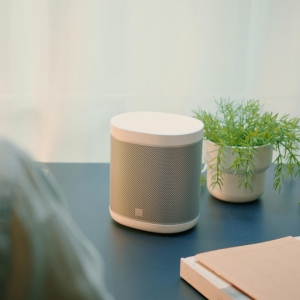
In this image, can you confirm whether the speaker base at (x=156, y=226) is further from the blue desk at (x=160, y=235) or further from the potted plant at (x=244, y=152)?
the potted plant at (x=244, y=152)

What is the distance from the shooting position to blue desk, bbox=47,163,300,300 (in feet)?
2.78

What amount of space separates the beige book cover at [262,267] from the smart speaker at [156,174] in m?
0.14

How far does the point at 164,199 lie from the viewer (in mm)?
993

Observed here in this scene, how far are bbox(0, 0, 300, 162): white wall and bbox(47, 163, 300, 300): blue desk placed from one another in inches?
10.3

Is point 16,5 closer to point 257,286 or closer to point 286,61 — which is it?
point 286,61

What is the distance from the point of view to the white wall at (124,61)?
1461mm

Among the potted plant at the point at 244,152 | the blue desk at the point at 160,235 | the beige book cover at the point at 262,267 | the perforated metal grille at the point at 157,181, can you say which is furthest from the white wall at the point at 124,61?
the beige book cover at the point at 262,267

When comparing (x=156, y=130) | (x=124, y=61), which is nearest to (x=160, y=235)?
(x=156, y=130)

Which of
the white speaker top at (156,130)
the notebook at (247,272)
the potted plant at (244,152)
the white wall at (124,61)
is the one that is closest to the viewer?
the notebook at (247,272)

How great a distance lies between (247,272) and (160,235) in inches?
8.8

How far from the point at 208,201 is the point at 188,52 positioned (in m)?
0.49

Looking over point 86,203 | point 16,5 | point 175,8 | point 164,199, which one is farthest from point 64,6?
point 164,199

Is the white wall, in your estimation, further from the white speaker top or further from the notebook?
the notebook

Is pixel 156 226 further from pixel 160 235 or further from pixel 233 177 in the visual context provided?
pixel 233 177
